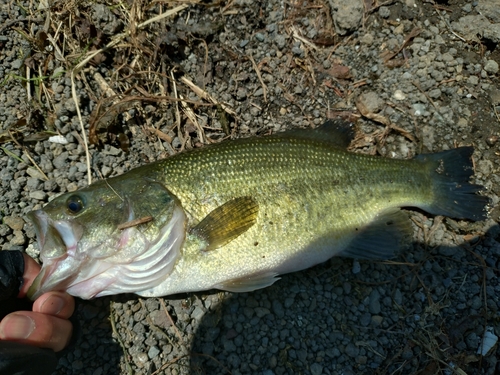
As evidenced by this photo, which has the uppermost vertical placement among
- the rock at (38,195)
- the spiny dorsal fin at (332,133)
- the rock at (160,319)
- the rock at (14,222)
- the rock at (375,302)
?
the spiny dorsal fin at (332,133)

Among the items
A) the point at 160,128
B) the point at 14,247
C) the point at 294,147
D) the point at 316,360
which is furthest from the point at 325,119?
the point at 14,247

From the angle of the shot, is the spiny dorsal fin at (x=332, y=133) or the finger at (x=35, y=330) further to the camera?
the spiny dorsal fin at (x=332, y=133)

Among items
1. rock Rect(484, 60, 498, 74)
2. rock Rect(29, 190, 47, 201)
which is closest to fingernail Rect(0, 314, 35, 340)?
rock Rect(29, 190, 47, 201)

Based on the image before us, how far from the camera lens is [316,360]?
303 cm

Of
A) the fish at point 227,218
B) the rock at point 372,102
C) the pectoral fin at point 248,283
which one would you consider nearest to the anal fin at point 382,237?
the fish at point 227,218

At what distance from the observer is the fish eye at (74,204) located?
252cm

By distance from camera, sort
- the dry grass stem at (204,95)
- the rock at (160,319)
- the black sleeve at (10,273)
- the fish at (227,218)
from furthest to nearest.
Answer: the dry grass stem at (204,95) → the rock at (160,319) → the black sleeve at (10,273) → the fish at (227,218)

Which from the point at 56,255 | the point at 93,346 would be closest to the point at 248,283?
the point at 56,255

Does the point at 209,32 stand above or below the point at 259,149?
above

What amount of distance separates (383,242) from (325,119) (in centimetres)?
132

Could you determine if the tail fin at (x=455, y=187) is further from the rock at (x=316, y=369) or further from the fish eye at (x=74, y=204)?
the fish eye at (x=74, y=204)

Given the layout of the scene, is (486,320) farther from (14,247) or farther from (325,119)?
(14,247)

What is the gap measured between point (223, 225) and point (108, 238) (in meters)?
0.79

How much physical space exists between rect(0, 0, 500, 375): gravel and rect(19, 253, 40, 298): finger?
0.95ft
